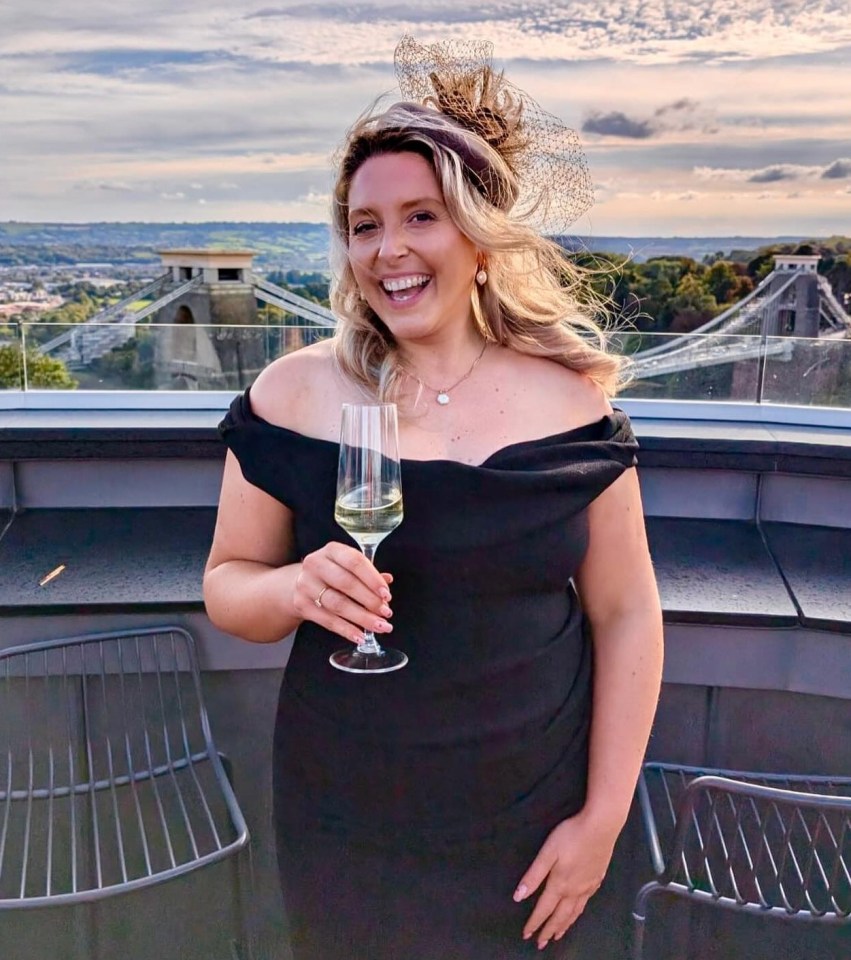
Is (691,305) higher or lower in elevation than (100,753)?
higher

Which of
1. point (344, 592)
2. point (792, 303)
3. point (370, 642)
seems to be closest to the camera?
point (344, 592)

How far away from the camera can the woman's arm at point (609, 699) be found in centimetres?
139

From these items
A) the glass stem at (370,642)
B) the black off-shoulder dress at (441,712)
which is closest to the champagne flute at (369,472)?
the glass stem at (370,642)

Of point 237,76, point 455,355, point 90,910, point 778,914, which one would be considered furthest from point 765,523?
point 237,76

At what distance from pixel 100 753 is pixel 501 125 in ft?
5.23

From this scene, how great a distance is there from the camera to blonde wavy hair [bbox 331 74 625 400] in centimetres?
135

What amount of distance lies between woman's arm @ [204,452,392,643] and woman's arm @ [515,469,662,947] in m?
0.42

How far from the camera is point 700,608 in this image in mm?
1936

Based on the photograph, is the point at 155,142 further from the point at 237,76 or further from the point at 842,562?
the point at 842,562

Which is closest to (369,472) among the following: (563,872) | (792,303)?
(563,872)

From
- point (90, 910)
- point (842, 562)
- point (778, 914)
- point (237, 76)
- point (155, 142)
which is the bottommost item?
point (90, 910)

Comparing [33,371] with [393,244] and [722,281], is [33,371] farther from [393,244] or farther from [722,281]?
[722,281]

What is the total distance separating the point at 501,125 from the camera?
4.74ft

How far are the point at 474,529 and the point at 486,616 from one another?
129 millimetres
